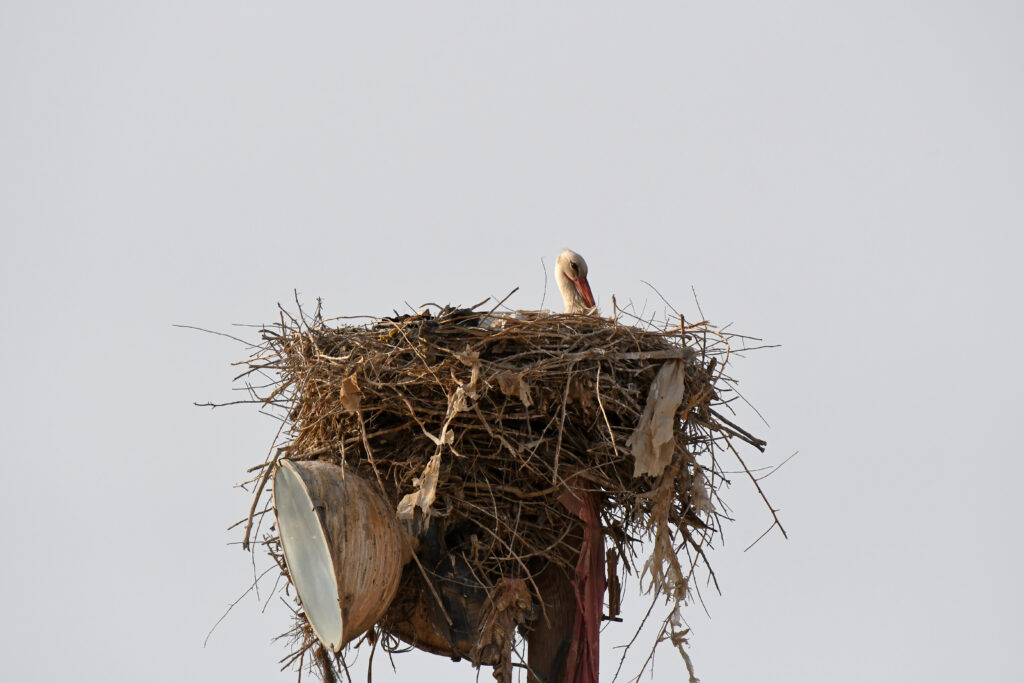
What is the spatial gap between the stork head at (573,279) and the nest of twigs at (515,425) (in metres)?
2.19

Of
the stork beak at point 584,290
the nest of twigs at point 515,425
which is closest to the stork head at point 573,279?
the stork beak at point 584,290

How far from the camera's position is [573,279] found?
8117 millimetres

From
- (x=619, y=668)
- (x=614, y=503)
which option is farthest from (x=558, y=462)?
(x=619, y=668)

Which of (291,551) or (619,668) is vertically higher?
(291,551)

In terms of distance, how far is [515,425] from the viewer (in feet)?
18.8

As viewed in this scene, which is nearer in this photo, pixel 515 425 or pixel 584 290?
pixel 515 425

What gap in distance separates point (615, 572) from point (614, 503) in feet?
1.07

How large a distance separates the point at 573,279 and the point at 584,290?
87 mm

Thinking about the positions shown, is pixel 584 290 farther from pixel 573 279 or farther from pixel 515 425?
pixel 515 425

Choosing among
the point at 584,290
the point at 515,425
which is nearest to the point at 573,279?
the point at 584,290

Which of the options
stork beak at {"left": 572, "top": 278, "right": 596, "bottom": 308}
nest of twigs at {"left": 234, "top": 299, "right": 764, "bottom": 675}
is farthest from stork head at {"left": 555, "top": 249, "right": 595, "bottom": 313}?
nest of twigs at {"left": 234, "top": 299, "right": 764, "bottom": 675}

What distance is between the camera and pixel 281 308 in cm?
584

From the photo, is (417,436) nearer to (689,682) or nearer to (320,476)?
(320,476)

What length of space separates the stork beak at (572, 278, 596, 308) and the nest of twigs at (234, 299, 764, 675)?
2.21 metres
